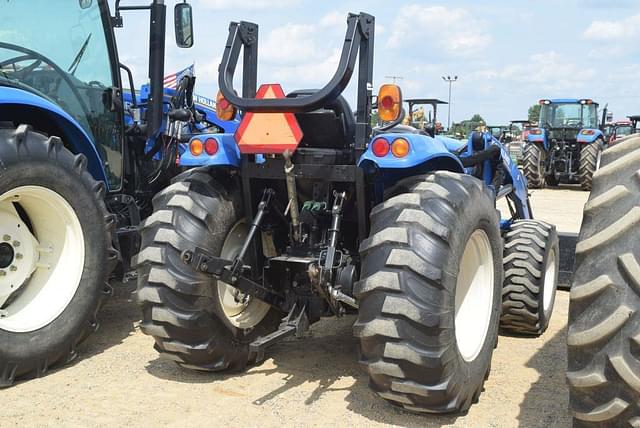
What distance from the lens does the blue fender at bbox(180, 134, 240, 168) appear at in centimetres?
390

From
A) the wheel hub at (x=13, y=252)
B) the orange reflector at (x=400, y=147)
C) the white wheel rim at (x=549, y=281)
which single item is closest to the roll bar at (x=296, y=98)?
the orange reflector at (x=400, y=147)

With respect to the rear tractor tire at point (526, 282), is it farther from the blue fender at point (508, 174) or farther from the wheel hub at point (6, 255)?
the wheel hub at point (6, 255)

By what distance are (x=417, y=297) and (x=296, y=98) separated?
4.03ft

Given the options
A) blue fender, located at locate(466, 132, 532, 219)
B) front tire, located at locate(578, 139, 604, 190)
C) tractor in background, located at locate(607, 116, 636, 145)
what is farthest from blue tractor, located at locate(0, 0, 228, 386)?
tractor in background, located at locate(607, 116, 636, 145)

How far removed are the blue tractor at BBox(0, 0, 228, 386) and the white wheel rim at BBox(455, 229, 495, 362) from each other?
65.6 inches

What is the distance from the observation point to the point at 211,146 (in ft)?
12.9

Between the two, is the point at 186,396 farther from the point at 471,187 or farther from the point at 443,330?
the point at 471,187

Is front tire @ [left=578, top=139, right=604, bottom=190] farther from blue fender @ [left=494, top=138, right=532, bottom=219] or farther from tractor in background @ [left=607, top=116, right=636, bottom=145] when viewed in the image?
blue fender @ [left=494, top=138, right=532, bottom=219]

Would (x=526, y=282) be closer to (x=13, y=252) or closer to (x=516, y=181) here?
(x=516, y=181)

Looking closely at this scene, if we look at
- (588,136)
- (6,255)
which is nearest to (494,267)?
(6,255)

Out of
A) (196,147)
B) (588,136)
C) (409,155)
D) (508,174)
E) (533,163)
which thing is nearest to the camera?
(409,155)

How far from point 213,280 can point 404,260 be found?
4.02ft

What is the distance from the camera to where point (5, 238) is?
413 cm

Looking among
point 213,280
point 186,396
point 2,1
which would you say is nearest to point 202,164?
point 213,280
